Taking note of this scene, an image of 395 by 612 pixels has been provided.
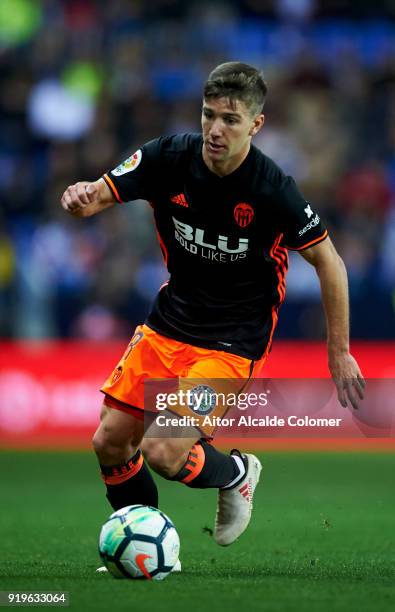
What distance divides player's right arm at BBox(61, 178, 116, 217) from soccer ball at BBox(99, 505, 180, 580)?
4.64 feet

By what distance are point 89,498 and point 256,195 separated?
413cm

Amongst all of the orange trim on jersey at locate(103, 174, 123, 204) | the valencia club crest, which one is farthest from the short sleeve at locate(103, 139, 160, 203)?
the valencia club crest

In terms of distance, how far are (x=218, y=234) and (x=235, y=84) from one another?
29.0 inches

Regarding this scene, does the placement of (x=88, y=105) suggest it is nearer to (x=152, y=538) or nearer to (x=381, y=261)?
(x=381, y=261)

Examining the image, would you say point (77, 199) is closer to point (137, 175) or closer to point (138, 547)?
point (137, 175)

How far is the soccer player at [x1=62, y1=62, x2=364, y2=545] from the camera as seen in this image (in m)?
5.82

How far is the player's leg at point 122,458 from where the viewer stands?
6059 mm

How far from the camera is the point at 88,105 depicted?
634 inches

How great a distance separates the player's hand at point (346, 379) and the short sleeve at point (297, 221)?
57cm

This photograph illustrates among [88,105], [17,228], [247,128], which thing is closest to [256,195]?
[247,128]

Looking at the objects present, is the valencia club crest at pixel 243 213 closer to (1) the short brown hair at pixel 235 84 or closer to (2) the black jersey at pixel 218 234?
(2) the black jersey at pixel 218 234

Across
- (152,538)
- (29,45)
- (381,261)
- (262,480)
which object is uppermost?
(29,45)

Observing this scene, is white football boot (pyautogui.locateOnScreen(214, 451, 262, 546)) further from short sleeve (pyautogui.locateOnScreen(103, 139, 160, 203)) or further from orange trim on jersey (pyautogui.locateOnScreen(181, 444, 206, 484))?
short sleeve (pyautogui.locateOnScreen(103, 139, 160, 203))

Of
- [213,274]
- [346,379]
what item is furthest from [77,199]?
[346,379]
